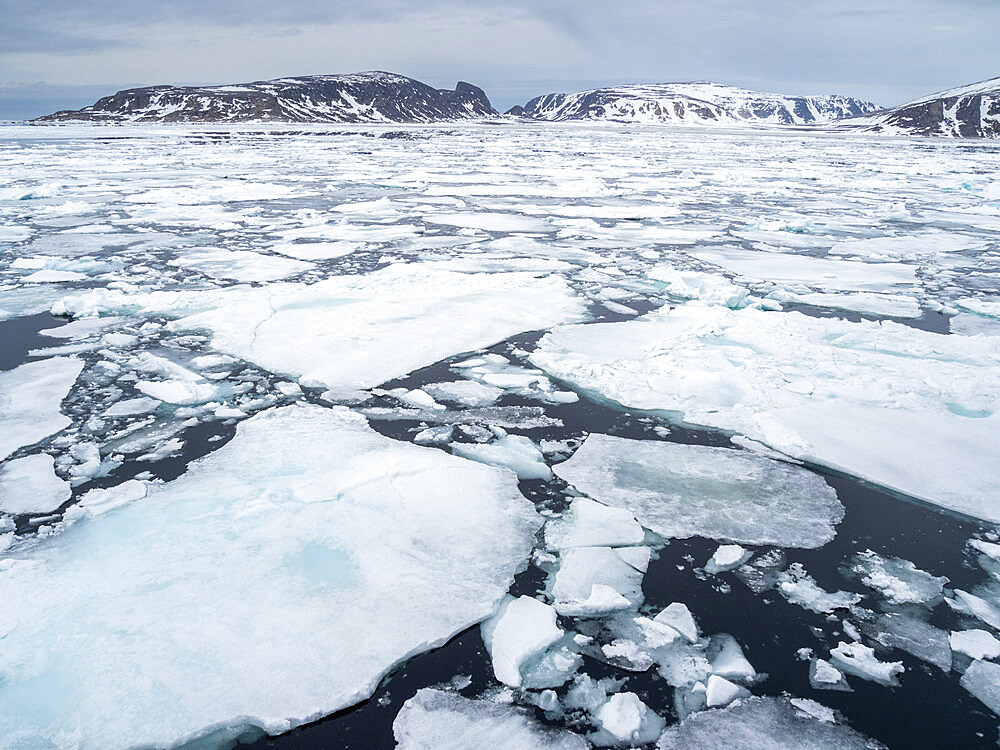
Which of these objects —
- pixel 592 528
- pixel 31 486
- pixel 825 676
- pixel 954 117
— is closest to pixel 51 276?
pixel 31 486

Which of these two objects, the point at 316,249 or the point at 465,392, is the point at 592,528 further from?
the point at 316,249

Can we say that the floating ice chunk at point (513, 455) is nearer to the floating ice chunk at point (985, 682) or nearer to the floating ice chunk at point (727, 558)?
the floating ice chunk at point (727, 558)

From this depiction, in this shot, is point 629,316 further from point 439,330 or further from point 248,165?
point 248,165

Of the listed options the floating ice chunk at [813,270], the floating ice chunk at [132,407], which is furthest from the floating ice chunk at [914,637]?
the floating ice chunk at [813,270]

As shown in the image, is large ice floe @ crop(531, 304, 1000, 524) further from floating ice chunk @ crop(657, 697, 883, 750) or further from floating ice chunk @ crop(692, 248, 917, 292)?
floating ice chunk @ crop(692, 248, 917, 292)

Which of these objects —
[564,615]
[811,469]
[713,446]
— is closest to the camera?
[564,615]

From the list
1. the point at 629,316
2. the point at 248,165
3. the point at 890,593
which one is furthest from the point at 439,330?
the point at 248,165
